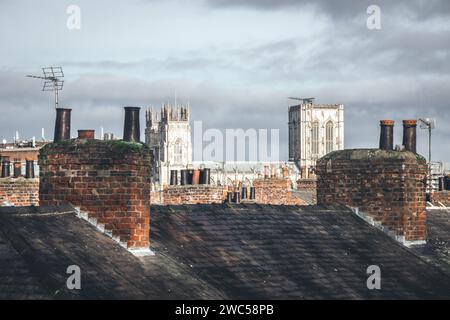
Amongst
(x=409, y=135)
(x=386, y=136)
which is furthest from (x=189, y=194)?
(x=386, y=136)

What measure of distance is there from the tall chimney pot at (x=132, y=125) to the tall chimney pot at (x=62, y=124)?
3.26 feet

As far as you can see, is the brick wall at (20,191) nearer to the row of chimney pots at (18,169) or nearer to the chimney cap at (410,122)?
the row of chimney pots at (18,169)

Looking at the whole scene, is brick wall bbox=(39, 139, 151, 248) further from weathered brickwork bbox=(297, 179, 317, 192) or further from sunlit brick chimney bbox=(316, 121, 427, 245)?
weathered brickwork bbox=(297, 179, 317, 192)

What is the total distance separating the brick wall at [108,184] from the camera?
17.8 meters

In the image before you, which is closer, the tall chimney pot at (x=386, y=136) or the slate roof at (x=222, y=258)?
the slate roof at (x=222, y=258)

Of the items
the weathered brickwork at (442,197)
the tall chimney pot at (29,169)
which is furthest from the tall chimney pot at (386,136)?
the tall chimney pot at (29,169)

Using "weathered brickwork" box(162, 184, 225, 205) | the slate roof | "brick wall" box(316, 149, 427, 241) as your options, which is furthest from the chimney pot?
"weathered brickwork" box(162, 184, 225, 205)

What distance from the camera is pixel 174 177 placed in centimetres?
4234

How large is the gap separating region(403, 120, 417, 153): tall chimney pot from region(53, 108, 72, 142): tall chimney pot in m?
10.1

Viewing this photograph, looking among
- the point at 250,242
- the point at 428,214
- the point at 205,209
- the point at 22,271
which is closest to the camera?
the point at 22,271

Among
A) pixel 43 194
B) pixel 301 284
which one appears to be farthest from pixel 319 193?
pixel 43 194

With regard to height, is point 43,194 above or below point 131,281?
above
